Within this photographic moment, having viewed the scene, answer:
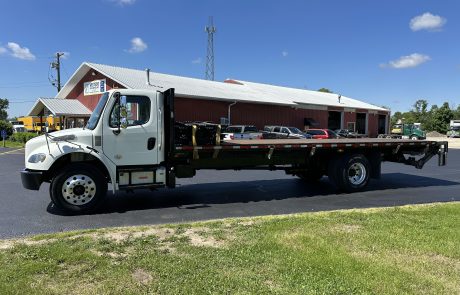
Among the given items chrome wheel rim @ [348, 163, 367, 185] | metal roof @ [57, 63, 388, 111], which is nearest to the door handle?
chrome wheel rim @ [348, 163, 367, 185]

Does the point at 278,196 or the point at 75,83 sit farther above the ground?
the point at 75,83

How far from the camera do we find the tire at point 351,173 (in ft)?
34.4

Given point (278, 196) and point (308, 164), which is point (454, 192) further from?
point (278, 196)

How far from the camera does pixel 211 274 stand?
4.34 m

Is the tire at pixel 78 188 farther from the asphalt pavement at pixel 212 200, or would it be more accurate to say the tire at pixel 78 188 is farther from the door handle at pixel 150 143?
the door handle at pixel 150 143

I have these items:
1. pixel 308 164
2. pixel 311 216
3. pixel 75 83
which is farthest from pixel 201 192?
pixel 75 83

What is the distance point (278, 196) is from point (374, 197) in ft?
7.63

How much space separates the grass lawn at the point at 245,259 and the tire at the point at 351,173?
3.72 metres

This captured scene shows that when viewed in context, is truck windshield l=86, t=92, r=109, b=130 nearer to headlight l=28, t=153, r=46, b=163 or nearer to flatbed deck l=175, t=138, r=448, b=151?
headlight l=28, t=153, r=46, b=163

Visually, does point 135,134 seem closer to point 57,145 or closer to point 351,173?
point 57,145

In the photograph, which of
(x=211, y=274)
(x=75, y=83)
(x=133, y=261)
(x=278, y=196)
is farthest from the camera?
→ (x=75, y=83)

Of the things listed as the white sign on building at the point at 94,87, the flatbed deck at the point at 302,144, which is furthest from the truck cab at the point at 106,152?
the white sign on building at the point at 94,87

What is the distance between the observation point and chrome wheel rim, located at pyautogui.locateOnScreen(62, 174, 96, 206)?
25.3ft

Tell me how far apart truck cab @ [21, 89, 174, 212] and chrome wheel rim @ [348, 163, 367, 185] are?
204 inches
